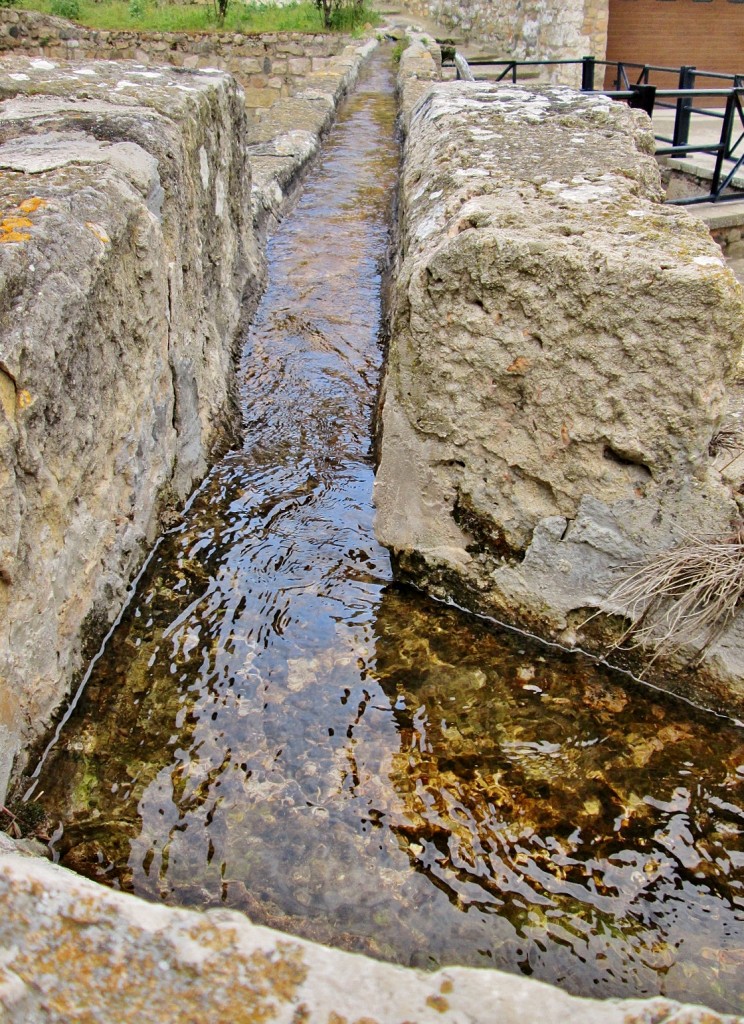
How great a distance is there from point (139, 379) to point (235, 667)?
3.06 feet

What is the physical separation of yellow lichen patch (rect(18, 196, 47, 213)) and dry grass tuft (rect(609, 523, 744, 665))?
1857 millimetres

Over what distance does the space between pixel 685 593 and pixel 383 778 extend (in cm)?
94

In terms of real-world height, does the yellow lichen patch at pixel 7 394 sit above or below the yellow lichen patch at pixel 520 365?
above

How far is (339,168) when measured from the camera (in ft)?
24.2

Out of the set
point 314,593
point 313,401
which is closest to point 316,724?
point 314,593

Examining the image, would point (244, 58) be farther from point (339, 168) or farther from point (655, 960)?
point (655, 960)

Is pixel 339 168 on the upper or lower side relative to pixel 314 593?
upper

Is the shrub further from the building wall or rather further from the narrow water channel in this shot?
the narrow water channel

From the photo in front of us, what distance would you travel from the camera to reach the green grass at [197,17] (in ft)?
55.1

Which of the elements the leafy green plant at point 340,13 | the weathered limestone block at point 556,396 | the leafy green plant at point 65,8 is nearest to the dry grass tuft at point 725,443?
the weathered limestone block at point 556,396

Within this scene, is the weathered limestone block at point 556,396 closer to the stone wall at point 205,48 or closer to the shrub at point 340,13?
the stone wall at point 205,48

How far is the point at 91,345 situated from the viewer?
6.95 ft

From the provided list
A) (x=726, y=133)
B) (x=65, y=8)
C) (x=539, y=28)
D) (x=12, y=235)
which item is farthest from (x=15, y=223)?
(x=65, y=8)

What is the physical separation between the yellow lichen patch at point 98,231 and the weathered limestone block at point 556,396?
849 millimetres
